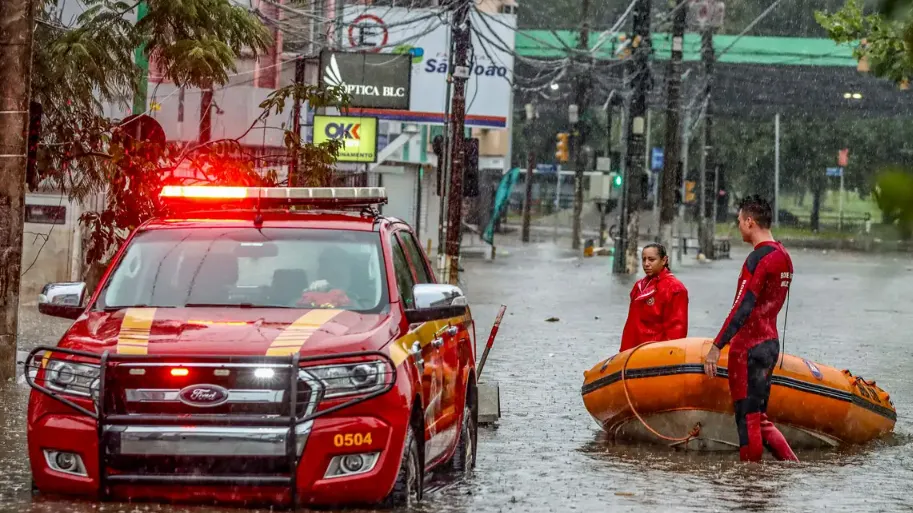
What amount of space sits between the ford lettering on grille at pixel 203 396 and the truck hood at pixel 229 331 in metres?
0.16

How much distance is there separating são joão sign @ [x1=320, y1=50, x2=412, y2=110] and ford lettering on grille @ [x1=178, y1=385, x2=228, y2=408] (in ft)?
89.1

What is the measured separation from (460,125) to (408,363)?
17396 mm

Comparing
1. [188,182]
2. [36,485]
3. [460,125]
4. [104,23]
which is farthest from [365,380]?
[460,125]

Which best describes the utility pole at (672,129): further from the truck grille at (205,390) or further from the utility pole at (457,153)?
the truck grille at (205,390)

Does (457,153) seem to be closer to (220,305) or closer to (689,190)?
(220,305)

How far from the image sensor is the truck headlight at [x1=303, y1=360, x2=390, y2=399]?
620cm

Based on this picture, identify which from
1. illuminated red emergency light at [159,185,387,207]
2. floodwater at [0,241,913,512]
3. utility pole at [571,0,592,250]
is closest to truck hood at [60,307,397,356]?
floodwater at [0,241,913,512]

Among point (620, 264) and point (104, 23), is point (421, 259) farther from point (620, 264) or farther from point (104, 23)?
point (620, 264)

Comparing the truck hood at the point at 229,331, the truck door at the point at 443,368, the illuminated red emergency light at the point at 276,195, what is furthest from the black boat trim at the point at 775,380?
the truck hood at the point at 229,331

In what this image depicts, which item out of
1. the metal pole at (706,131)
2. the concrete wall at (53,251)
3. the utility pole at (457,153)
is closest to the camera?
the concrete wall at (53,251)

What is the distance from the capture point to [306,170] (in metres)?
14.2

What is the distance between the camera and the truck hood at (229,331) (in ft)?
Result: 20.6

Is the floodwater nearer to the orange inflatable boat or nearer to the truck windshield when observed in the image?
the orange inflatable boat

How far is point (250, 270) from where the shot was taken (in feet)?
24.2
